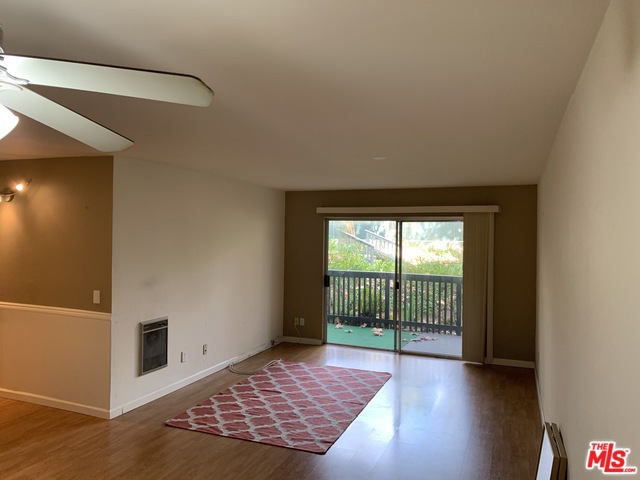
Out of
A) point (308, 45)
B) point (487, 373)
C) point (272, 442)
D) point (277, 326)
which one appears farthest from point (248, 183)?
point (308, 45)

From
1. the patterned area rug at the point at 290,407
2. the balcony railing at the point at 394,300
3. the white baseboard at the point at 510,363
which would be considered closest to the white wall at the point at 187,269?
the patterned area rug at the point at 290,407

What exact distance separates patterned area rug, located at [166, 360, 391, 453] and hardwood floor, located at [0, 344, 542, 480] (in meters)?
0.12

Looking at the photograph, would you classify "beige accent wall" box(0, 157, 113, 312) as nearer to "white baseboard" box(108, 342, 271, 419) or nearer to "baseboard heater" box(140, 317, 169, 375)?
"baseboard heater" box(140, 317, 169, 375)

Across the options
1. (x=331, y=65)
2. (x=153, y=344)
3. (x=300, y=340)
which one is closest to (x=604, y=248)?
(x=331, y=65)

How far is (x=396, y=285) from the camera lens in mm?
6453

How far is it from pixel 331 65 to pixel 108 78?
940mm

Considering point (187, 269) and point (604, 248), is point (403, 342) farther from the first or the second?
point (604, 248)

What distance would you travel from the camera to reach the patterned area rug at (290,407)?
3703 mm

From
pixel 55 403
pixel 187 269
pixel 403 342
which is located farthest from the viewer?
pixel 403 342

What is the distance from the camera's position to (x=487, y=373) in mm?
5473

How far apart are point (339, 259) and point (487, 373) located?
102 inches

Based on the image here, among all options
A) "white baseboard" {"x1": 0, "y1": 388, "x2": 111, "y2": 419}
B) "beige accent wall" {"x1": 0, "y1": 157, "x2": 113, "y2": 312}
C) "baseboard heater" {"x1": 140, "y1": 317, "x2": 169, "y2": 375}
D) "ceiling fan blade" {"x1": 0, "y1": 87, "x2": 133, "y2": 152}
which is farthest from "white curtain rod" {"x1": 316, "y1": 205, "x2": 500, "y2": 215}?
"ceiling fan blade" {"x1": 0, "y1": 87, "x2": 133, "y2": 152}

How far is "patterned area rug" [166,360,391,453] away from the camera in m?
3.70

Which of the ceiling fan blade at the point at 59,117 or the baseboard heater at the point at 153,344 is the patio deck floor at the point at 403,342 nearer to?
the baseboard heater at the point at 153,344
